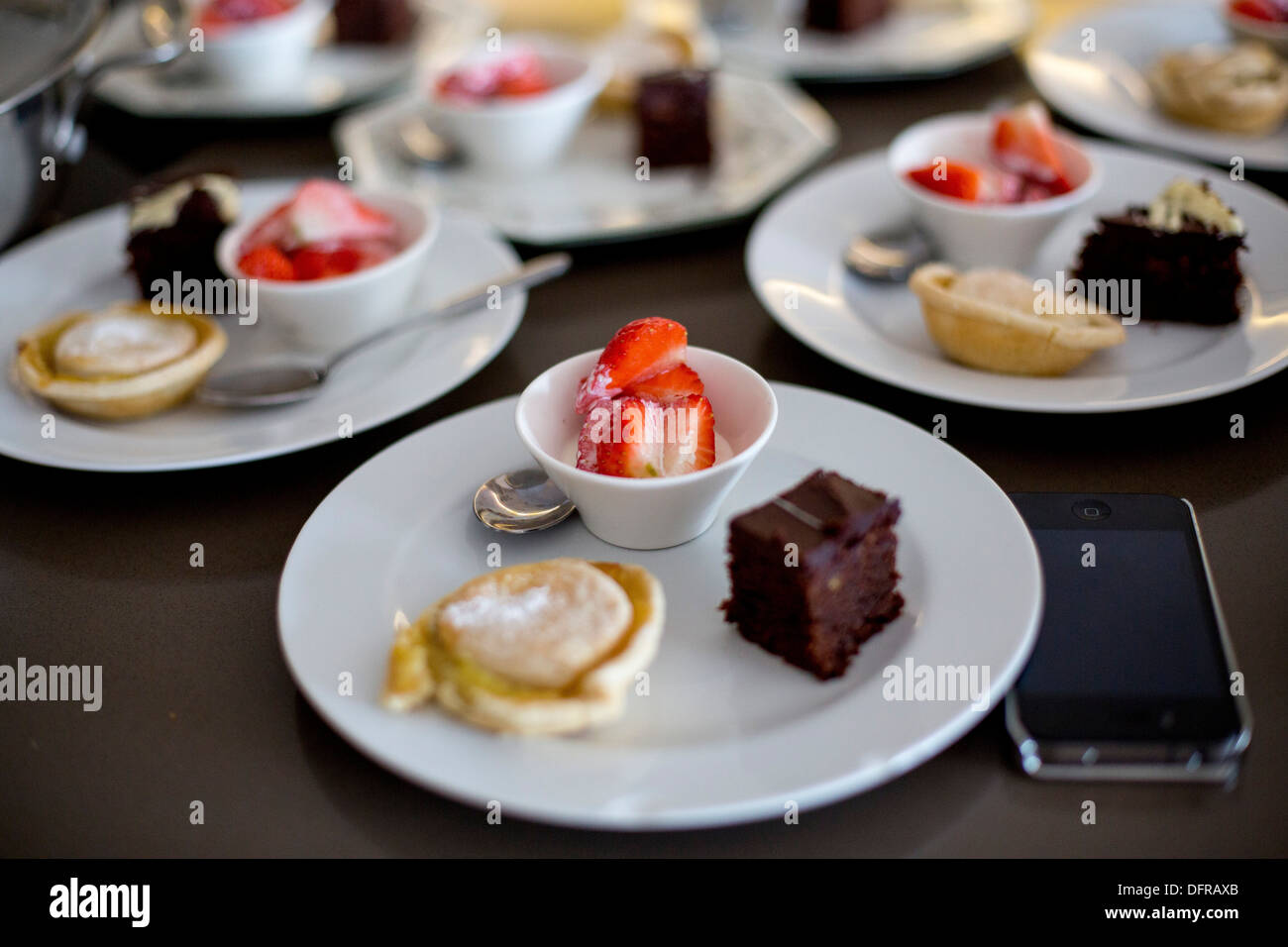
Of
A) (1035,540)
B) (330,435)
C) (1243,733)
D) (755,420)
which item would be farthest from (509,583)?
(1243,733)

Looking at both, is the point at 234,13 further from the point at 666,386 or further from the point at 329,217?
the point at 666,386

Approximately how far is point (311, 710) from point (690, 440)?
52 cm

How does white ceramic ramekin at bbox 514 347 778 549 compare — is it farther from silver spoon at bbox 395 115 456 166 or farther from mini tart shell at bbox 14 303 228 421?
silver spoon at bbox 395 115 456 166

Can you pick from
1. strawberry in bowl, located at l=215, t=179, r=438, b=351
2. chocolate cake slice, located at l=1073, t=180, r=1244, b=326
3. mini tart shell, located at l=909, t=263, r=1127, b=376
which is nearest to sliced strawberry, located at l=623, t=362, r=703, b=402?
mini tart shell, located at l=909, t=263, r=1127, b=376

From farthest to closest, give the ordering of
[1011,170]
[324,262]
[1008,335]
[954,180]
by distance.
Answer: [1011,170] < [954,180] < [324,262] < [1008,335]

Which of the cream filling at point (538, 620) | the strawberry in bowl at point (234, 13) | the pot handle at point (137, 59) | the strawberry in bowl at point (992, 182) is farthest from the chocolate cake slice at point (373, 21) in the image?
the cream filling at point (538, 620)

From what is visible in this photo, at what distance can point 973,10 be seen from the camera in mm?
2820

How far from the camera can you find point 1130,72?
8.24 ft

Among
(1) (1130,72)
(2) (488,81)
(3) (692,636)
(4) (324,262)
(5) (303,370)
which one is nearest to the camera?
(3) (692,636)

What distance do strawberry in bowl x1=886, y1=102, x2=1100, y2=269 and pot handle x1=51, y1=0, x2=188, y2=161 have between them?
1367 millimetres

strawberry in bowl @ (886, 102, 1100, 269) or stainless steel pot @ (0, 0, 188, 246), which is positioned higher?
stainless steel pot @ (0, 0, 188, 246)

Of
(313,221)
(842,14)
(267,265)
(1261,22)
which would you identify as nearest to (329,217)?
(313,221)

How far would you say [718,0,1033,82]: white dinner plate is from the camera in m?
2.64

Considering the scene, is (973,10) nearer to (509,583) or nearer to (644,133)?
(644,133)
